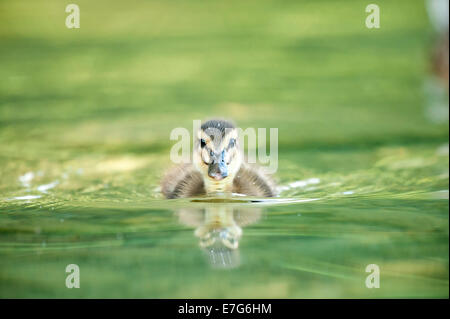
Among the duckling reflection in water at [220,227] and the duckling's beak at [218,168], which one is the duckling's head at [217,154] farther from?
the duckling reflection in water at [220,227]

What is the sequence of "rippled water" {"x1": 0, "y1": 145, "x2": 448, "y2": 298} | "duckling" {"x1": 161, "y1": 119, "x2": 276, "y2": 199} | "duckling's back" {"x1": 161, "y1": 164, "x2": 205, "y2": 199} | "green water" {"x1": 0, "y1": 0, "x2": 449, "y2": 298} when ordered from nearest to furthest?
"rippled water" {"x1": 0, "y1": 145, "x2": 448, "y2": 298}, "green water" {"x1": 0, "y1": 0, "x2": 449, "y2": 298}, "duckling" {"x1": 161, "y1": 119, "x2": 276, "y2": 199}, "duckling's back" {"x1": 161, "y1": 164, "x2": 205, "y2": 199}

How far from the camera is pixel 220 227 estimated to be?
4.66m

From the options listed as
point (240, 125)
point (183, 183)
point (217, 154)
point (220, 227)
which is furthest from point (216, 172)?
point (240, 125)

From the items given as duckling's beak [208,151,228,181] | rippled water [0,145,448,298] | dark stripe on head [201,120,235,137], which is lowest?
rippled water [0,145,448,298]

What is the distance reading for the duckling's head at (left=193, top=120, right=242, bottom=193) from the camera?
5137 millimetres

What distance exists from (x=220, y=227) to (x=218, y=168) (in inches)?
21.4

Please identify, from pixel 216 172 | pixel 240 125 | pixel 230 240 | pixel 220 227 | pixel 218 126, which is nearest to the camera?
pixel 230 240

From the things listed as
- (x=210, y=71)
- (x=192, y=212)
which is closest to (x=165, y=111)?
(x=210, y=71)

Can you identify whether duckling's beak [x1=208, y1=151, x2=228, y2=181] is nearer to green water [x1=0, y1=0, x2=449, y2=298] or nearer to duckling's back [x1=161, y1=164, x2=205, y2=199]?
green water [x1=0, y1=0, x2=449, y2=298]

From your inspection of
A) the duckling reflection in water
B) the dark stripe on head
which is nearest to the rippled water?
the duckling reflection in water

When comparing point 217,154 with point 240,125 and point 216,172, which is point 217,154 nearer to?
point 216,172

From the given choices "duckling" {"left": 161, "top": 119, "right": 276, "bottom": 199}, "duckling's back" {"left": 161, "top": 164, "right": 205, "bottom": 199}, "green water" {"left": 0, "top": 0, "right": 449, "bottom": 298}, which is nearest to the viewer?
"green water" {"left": 0, "top": 0, "right": 449, "bottom": 298}

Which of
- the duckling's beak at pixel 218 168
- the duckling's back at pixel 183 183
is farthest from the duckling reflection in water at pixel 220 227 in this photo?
the duckling's back at pixel 183 183
